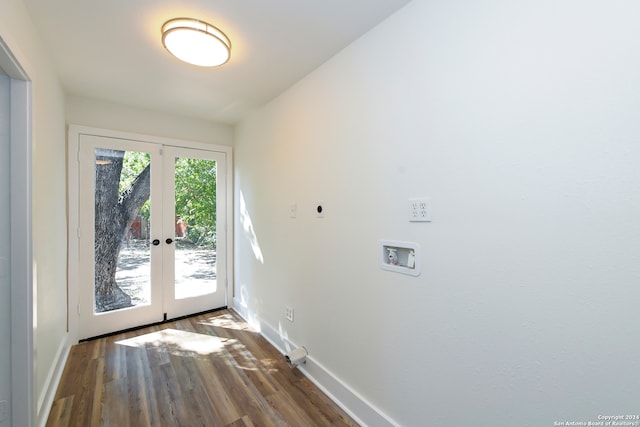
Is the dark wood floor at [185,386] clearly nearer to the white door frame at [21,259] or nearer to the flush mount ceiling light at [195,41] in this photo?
the white door frame at [21,259]

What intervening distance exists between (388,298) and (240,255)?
2.33 m

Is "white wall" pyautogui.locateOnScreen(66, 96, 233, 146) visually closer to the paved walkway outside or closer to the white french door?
the white french door

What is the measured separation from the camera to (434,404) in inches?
53.5

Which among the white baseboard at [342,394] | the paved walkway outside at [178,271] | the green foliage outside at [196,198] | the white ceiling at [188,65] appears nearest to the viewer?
the white ceiling at [188,65]

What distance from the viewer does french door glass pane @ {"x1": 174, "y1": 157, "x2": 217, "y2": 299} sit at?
3244 mm

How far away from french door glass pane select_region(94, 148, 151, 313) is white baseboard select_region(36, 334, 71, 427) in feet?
1.76

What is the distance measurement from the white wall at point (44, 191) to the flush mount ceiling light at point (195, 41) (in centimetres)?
67

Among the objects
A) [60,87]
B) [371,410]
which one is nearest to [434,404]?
[371,410]

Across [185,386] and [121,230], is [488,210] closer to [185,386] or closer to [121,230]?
[185,386]

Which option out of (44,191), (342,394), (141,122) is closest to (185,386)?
(342,394)

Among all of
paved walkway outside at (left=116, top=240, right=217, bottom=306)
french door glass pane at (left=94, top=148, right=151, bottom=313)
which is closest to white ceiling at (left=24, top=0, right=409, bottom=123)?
french door glass pane at (left=94, top=148, right=151, bottom=313)

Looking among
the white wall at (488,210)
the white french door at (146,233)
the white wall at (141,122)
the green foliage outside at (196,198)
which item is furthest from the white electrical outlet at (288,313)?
the white wall at (141,122)

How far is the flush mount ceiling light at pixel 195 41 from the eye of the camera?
1.59 meters

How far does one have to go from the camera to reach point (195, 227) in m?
3.36
